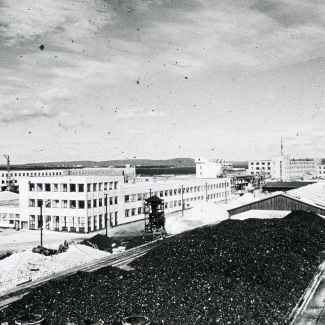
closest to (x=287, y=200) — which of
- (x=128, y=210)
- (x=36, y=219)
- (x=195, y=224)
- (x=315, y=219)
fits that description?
(x=315, y=219)

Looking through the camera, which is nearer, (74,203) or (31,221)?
(74,203)

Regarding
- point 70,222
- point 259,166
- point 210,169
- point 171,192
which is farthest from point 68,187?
point 259,166

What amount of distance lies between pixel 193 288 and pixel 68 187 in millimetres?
36500

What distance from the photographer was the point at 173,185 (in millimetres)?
72812

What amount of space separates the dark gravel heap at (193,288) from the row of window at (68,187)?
2548 cm

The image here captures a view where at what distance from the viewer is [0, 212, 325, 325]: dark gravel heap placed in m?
17.2

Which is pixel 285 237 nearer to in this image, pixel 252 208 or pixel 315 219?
pixel 315 219

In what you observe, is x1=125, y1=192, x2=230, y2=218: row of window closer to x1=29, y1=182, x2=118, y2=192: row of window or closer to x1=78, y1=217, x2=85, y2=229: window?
x1=29, y1=182, x2=118, y2=192: row of window

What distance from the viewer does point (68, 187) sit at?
52.6 meters

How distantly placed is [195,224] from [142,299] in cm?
3755

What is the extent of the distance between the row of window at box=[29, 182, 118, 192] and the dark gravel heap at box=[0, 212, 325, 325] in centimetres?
2548

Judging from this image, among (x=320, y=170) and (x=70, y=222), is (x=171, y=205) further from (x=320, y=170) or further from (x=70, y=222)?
(x=320, y=170)

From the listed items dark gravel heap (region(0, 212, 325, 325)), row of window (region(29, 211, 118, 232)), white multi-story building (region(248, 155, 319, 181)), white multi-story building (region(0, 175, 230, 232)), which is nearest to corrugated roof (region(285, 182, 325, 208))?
dark gravel heap (region(0, 212, 325, 325))

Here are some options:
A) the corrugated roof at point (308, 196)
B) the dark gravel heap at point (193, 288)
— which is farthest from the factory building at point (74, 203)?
the dark gravel heap at point (193, 288)
